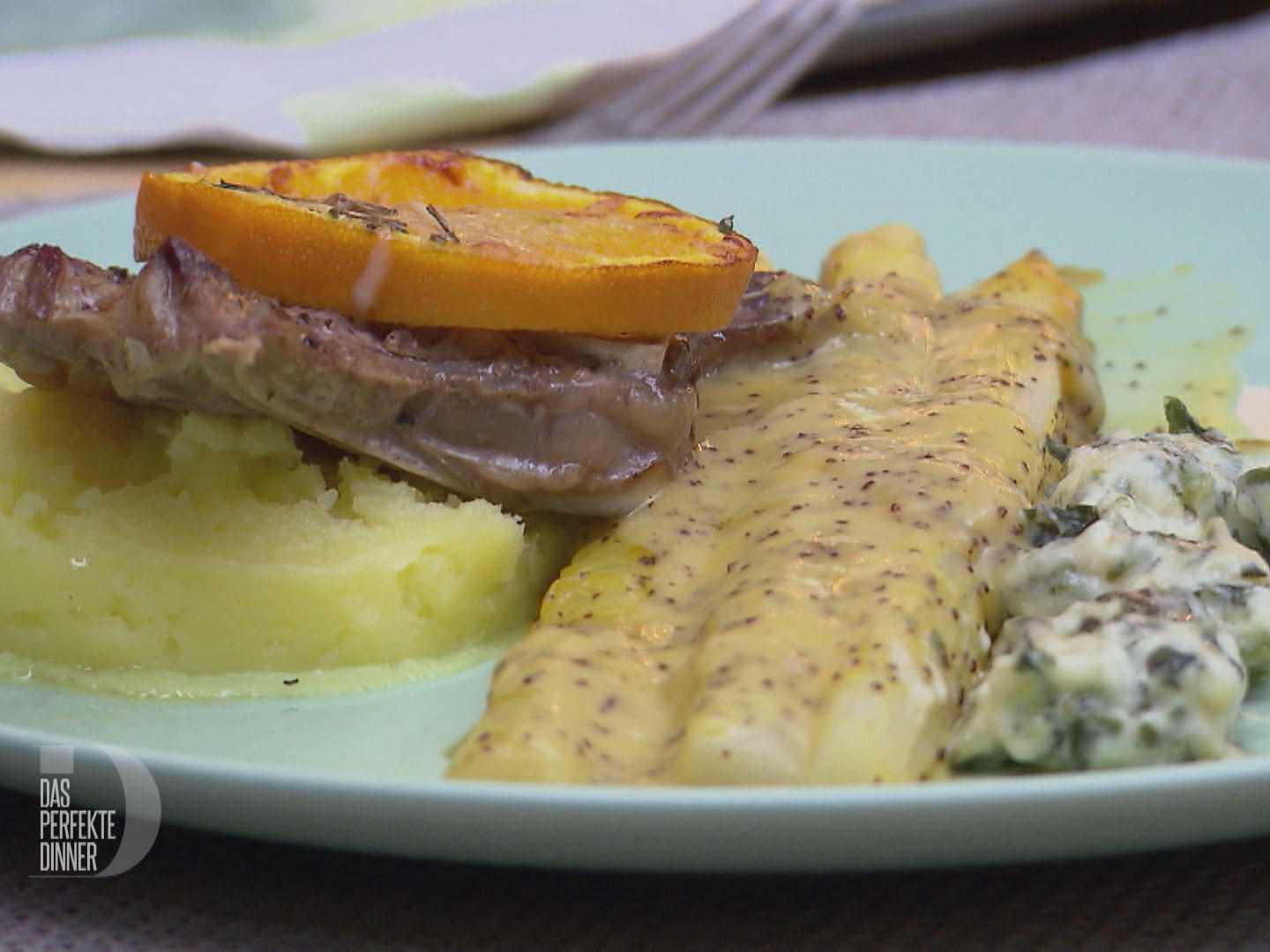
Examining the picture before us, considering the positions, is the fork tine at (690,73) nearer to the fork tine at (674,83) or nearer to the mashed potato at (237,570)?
the fork tine at (674,83)

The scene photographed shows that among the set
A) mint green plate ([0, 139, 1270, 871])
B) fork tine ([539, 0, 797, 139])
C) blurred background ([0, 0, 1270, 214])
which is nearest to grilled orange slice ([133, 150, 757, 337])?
mint green plate ([0, 139, 1270, 871])

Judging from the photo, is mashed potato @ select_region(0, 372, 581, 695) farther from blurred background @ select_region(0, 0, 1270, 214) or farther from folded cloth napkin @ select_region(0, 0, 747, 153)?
folded cloth napkin @ select_region(0, 0, 747, 153)

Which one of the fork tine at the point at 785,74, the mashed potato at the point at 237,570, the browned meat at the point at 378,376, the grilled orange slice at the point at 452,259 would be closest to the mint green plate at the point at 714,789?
the mashed potato at the point at 237,570

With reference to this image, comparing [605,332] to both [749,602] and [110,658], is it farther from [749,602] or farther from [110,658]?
[110,658]

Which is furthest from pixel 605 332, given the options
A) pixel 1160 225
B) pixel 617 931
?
pixel 1160 225

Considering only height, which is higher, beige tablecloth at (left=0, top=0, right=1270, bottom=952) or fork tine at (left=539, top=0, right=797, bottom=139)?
fork tine at (left=539, top=0, right=797, bottom=139)

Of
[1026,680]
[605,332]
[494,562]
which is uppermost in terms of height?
[605,332]

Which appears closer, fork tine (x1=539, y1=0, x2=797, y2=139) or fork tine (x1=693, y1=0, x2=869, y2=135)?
fork tine (x1=539, y1=0, x2=797, y2=139)
